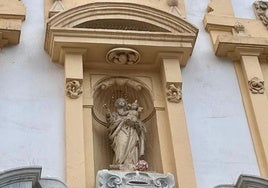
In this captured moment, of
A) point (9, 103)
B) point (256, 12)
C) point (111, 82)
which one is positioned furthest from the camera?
point (256, 12)

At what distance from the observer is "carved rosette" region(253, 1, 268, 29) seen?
38.5 ft

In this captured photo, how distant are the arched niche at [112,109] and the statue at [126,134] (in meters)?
0.16

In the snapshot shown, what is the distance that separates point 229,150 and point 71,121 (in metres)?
2.03

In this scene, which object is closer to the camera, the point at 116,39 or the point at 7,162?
the point at 7,162

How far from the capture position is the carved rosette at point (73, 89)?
9.98m

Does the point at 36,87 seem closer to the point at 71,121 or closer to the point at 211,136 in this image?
the point at 71,121

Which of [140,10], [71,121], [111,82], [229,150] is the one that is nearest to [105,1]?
[140,10]

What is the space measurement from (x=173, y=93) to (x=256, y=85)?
1.20 m

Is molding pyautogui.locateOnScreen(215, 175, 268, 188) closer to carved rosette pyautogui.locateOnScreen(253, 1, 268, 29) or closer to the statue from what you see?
the statue

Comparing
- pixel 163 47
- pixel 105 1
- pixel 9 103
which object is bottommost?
pixel 9 103

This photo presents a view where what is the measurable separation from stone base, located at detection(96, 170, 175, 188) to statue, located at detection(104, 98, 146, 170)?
1.37ft

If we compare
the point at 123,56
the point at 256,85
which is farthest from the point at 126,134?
the point at 256,85

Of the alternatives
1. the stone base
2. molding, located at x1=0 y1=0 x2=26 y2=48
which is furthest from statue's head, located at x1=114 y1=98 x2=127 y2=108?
molding, located at x1=0 y1=0 x2=26 y2=48

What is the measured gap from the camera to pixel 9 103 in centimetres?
992
